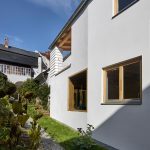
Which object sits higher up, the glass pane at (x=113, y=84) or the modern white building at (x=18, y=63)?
the modern white building at (x=18, y=63)

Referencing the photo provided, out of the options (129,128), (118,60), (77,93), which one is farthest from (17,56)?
(129,128)

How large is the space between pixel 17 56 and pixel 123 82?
42080mm

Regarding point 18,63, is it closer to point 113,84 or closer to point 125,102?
point 113,84

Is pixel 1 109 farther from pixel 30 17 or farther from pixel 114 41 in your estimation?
pixel 30 17

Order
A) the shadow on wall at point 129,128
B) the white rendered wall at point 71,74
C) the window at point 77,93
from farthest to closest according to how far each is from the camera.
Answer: the window at point 77,93
the white rendered wall at point 71,74
the shadow on wall at point 129,128

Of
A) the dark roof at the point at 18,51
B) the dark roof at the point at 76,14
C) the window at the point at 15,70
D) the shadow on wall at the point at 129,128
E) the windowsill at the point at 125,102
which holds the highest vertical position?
the dark roof at the point at 18,51

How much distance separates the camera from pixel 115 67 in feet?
31.1

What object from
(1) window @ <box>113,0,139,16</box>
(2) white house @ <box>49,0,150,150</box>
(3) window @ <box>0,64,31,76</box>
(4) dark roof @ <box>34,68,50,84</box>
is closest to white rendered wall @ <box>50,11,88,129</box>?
(2) white house @ <box>49,0,150,150</box>

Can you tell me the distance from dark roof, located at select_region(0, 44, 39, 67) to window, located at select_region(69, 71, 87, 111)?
103 feet

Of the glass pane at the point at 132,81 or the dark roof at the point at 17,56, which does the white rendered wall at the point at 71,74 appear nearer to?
the glass pane at the point at 132,81

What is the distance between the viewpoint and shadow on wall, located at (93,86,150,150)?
24.6 feet

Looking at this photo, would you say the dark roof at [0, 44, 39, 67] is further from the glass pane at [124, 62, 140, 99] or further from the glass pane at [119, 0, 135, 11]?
the glass pane at [124, 62, 140, 99]

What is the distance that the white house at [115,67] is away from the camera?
25.6 ft

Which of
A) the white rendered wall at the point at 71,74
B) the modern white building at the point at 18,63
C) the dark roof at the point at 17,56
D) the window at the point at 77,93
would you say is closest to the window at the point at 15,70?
the modern white building at the point at 18,63
